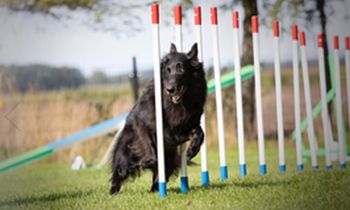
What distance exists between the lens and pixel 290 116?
3.57 metres

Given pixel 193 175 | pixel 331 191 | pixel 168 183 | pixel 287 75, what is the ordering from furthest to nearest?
1. pixel 287 75
2. pixel 193 175
3. pixel 168 183
4. pixel 331 191

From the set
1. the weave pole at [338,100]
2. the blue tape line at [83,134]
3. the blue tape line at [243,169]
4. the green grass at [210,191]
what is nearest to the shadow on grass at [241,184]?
the green grass at [210,191]

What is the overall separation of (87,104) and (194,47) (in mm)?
1722

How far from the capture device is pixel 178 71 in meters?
2.41

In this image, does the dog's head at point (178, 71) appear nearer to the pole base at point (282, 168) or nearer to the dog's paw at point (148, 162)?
the dog's paw at point (148, 162)

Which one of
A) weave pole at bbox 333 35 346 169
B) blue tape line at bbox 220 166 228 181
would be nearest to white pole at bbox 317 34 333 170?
weave pole at bbox 333 35 346 169

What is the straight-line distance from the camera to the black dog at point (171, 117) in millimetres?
2424

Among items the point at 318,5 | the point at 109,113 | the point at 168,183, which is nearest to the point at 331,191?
the point at 168,183

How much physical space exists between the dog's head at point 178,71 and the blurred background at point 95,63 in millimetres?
442

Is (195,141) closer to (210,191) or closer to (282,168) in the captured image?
(210,191)

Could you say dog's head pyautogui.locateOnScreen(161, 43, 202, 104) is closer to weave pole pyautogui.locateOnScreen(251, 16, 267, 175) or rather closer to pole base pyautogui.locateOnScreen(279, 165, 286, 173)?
weave pole pyautogui.locateOnScreen(251, 16, 267, 175)

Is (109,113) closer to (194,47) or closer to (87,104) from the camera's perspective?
(87,104)

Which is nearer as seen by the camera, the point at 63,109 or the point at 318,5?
the point at 318,5

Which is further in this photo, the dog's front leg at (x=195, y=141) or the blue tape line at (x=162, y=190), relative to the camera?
A: the dog's front leg at (x=195, y=141)
